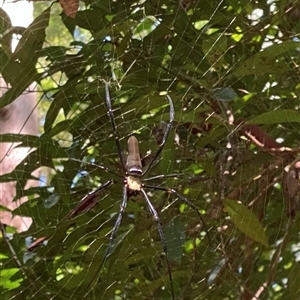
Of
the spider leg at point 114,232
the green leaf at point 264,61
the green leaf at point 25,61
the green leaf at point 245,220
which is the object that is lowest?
the green leaf at point 245,220

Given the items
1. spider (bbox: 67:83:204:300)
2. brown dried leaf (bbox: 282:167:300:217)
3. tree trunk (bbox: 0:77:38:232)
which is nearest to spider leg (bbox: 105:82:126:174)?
spider (bbox: 67:83:204:300)

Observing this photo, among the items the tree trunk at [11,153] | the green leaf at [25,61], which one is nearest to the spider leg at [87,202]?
the green leaf at [25,61]

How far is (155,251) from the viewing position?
0.51 m

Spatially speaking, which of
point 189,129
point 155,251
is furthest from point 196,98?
point 155,251

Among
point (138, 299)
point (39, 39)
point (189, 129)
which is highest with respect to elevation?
point (39, 39)

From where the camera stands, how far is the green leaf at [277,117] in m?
0.44

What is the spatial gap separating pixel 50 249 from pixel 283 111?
0.74ft

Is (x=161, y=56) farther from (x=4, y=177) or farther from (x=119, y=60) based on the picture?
(x=4, y=177)

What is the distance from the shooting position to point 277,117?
17.8 inches

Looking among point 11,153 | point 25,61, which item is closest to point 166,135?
point 25,61

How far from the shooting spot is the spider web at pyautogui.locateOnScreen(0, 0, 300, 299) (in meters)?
0.48

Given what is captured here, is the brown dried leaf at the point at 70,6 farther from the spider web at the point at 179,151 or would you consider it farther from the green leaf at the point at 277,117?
the green leaf at the point at 277,117

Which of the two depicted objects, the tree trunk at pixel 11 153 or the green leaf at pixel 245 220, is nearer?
the green leaf at pixel 245 220

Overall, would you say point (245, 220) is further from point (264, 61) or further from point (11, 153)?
point (11, 153)
